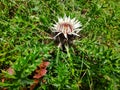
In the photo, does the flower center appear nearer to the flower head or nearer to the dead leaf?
the flower head

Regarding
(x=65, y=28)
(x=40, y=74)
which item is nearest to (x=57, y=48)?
(x=65, y=28)

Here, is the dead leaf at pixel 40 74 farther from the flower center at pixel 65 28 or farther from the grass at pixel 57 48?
the flower center at pixel 65 28

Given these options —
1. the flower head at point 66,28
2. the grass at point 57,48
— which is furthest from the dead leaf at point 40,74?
the flower head at point 66,28

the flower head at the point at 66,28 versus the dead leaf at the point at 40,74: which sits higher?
the flower head at the point at 66,28

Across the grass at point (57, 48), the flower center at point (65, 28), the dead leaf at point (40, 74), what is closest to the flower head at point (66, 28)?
the flower center at point (65, 28)

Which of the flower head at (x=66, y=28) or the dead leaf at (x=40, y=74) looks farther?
the flower head at (x=66, y=28)

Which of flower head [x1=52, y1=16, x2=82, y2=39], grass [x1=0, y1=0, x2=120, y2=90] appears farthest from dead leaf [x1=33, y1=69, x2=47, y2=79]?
flower head [x1=52, y1=16, x2=82, y2=39]

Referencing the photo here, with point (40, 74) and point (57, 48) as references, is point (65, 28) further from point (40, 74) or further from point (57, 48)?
point (40, 74)

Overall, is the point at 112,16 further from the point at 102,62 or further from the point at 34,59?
the point at 34,59
